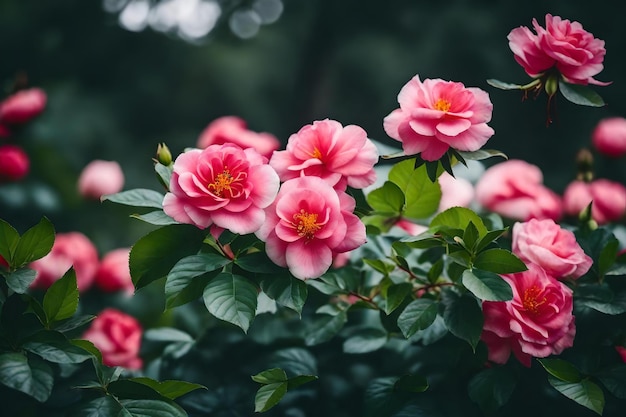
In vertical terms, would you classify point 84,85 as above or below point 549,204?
below

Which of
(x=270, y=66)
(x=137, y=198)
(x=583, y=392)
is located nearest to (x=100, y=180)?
(x=137, y=198)

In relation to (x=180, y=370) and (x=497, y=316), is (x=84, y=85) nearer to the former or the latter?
(x=180, y=370)

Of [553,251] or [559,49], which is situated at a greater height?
[559,49]

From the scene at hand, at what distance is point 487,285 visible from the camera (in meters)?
0.48

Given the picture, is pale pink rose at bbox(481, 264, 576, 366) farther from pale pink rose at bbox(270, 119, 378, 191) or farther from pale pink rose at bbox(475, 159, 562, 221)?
pale pink rose at bbox(475, 159, 562, 221)

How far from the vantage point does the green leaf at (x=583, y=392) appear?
0.48 meters

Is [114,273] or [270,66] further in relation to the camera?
[270,66]

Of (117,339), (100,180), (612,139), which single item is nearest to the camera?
(117,339)

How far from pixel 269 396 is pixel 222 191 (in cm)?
16

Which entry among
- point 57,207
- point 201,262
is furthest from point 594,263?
point 57,207

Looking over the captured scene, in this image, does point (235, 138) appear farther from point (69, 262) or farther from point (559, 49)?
point (559, 49)

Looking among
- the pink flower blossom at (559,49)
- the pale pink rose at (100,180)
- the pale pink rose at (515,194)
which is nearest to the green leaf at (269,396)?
the pink flower blossom at (559,49)

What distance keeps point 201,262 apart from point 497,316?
0.77 feet

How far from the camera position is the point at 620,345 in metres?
0.55
